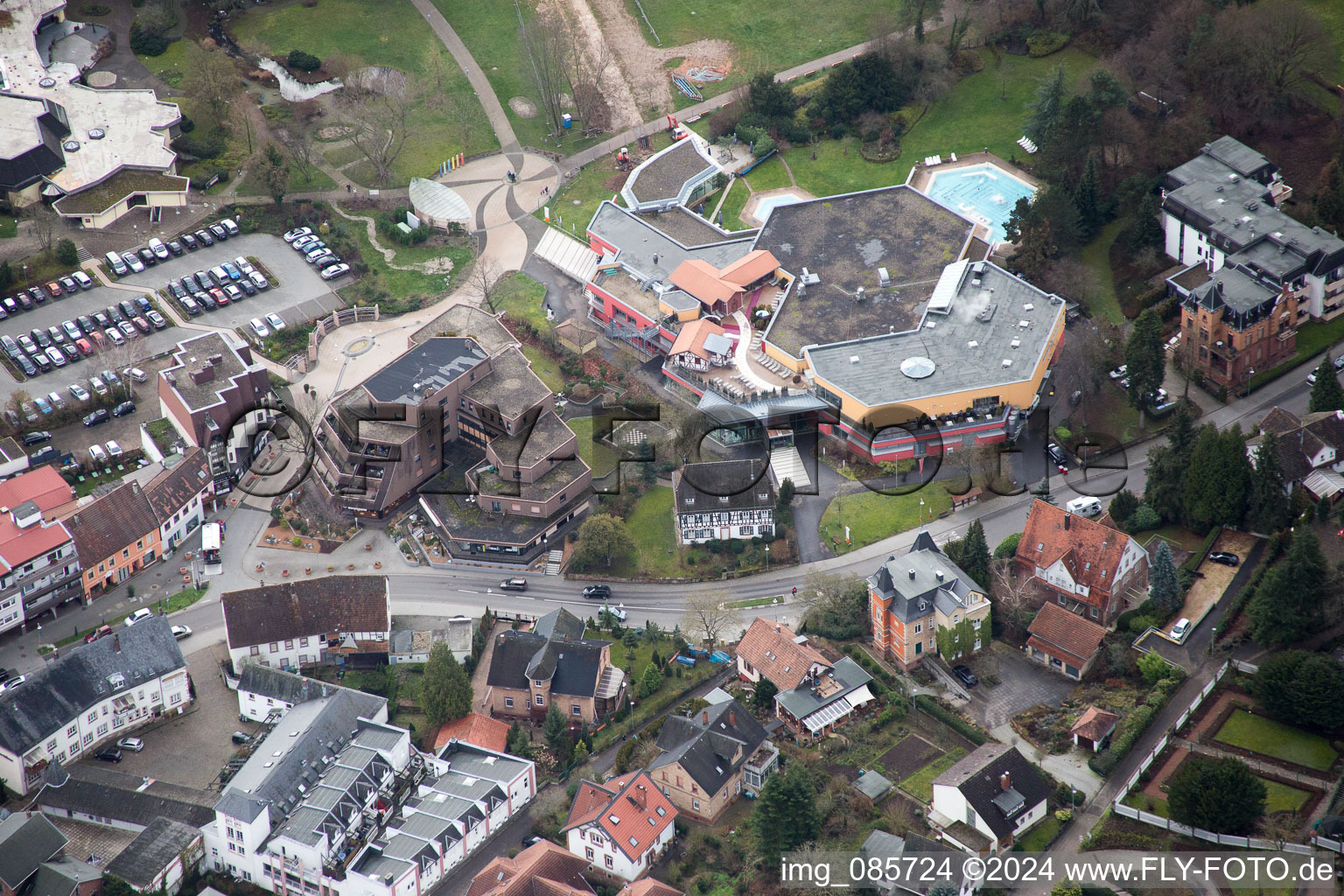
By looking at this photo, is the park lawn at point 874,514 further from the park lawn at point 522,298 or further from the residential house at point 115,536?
the residential house at point 115,536

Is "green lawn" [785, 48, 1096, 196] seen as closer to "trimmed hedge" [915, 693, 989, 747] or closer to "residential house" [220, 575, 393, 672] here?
"residential house" [220, 575, 393, 672]

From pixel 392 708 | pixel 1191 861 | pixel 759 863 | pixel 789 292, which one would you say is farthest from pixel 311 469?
pixel 1191 861

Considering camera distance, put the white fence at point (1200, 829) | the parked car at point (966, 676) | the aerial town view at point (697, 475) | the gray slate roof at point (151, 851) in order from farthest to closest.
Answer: the parked car at point (966, 676) < the aerial town view at point (697, 475) < the gray slate roof at point (151, 851) < the white fence at point (1200, 829)

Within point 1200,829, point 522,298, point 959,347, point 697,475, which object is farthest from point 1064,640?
point 522,298

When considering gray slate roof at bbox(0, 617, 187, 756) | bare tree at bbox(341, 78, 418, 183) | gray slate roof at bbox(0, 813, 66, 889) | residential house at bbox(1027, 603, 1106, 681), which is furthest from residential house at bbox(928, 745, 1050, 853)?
bare tree at bbox(341, 78, 418, 183)

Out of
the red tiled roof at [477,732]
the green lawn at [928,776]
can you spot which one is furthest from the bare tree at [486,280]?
the green lawn at [928,776]

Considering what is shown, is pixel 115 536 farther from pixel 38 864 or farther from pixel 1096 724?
pixel 1096 724
